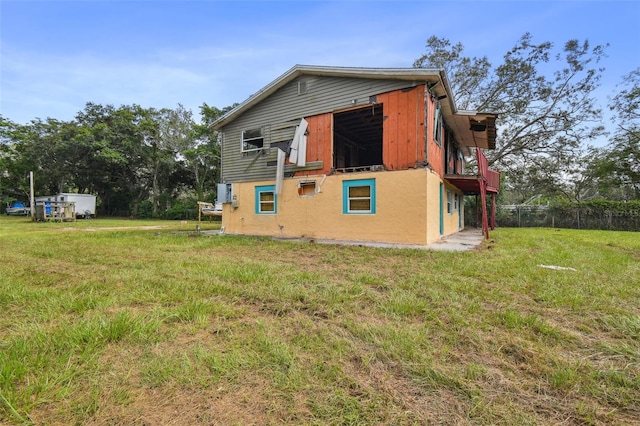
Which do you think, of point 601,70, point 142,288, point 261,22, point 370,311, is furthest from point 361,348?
point 601,70

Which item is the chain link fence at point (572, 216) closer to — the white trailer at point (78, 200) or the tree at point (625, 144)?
the tree at point (625, 144)

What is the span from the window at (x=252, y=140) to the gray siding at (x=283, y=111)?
20 centimetres

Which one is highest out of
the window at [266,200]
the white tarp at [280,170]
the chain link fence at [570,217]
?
the white tarp at [280,170]

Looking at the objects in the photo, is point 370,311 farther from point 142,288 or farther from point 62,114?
point 62,114

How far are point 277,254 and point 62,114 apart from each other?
34.4 m

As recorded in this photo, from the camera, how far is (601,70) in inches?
707

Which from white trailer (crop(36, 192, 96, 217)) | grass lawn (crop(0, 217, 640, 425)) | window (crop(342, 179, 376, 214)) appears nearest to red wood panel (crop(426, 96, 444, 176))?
window (crop(342, 179, 376, 214))

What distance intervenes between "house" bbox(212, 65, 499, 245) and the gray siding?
4cm

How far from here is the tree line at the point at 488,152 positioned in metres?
18.7

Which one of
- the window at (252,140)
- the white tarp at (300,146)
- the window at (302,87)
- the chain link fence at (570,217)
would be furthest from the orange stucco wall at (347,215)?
the chain link fence at (570,217)

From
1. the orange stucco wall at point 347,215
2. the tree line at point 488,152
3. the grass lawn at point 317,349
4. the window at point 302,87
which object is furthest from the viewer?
the tree line at point 488,152

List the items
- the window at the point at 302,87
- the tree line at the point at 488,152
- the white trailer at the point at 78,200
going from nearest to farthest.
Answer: the window at the point at 302,87 < the tree line at the point at 488,152 < the white trailer at the point at 78,200

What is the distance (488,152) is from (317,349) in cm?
2476

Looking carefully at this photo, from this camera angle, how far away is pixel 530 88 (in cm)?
1911
